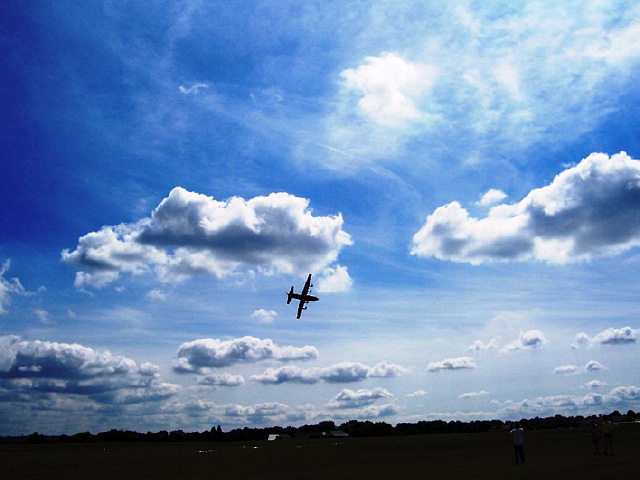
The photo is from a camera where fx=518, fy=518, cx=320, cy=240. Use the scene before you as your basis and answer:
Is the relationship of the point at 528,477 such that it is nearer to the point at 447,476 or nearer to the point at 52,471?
the point at 447,476

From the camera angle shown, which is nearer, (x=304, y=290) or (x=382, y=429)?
(x=304, y=290)

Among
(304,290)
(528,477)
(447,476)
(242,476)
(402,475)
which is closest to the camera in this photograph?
(528,477)

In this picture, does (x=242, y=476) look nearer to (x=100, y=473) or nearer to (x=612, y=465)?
(x=100, y=473)

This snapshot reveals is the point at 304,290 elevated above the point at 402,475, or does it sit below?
above

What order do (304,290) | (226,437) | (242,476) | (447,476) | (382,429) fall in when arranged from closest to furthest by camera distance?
(447,476)
(242,476)
(304,290)
(226,437)
(382,429)

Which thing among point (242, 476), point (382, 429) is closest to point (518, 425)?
point (242, 476)

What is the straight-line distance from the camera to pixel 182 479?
32.3m

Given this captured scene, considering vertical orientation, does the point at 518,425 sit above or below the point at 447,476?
above

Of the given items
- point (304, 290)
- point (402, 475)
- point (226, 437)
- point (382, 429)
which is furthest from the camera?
point (382, 429)

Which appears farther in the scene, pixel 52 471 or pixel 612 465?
pixel 52 471

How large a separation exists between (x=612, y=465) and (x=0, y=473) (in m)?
42.1

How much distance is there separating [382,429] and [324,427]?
70.5ft

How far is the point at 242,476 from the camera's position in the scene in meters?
33.5

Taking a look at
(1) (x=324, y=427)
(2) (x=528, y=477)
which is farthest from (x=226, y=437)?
(2) (x=528, y=477)
